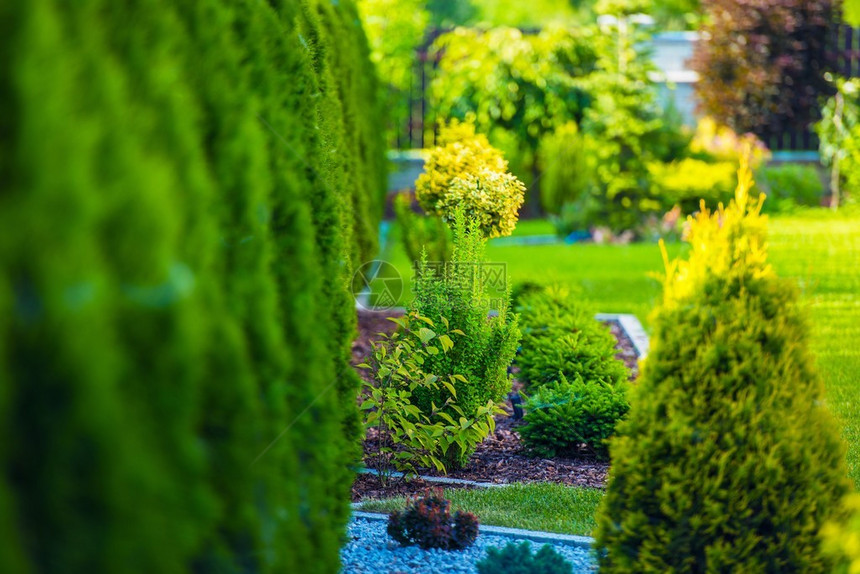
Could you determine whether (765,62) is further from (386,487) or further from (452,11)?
(452,11)

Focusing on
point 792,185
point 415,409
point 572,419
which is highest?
point 415,409

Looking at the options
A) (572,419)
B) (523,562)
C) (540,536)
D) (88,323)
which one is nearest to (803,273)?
(572,419)

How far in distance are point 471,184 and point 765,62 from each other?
1430cm

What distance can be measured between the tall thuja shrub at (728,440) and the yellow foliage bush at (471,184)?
211 centimetres

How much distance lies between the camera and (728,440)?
2.42 meters

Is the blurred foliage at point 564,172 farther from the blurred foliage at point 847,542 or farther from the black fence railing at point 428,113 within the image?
the blurred foliage at point 847,542

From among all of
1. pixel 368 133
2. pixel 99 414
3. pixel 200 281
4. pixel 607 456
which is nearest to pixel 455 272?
pixel 607 456

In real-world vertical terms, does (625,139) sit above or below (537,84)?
below

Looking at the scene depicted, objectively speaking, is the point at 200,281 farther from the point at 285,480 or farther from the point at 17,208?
the point at 285,480

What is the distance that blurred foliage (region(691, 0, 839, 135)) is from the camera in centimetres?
1711

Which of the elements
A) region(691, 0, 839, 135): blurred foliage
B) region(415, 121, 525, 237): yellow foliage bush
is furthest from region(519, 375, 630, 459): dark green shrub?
region(691, 0, 839, 135): blurred foliage

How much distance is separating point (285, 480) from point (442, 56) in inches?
676

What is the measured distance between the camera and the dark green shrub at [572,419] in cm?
466

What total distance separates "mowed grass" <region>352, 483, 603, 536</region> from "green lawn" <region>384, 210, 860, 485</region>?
133 cm
